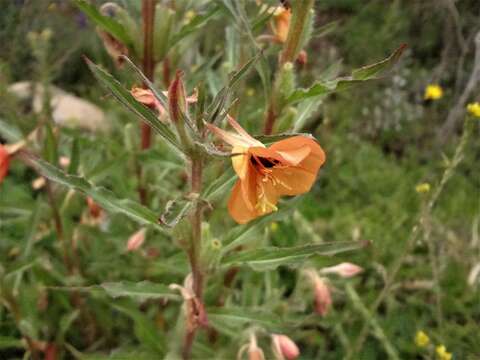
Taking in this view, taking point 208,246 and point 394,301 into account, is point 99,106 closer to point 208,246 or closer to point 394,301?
point 394,301

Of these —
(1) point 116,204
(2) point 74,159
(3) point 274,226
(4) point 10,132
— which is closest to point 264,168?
(1) point 116,204

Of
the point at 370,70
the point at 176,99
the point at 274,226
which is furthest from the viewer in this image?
the point at 274,226

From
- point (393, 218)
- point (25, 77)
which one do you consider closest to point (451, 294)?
point (393, 218)

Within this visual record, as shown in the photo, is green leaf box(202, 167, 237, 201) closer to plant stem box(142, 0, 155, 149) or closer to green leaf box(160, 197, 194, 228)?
green leaf box(160, 197, 194, 228)

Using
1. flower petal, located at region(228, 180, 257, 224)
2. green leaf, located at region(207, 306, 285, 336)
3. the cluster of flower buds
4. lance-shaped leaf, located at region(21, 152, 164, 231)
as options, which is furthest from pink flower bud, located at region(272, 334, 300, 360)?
flower petal, located at region(228, 180, 257, 224)

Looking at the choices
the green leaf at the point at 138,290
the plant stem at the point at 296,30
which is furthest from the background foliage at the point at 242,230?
the plant stem at the point at 296,30

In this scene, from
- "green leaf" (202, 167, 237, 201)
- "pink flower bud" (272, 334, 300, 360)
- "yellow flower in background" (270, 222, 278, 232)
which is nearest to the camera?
"green leaf" (202, 167, 237, 201)

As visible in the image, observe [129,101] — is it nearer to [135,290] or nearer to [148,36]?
[135,290]
